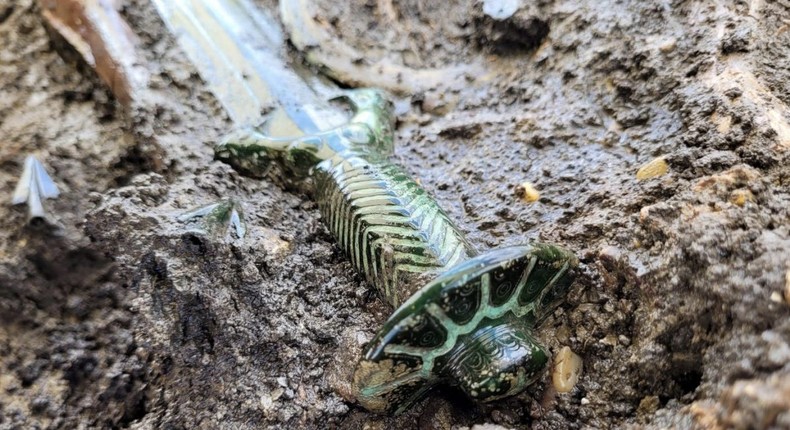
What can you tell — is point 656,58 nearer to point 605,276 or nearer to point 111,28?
point 605,276

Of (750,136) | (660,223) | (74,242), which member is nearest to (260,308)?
(74,242)

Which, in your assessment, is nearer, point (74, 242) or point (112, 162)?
point (74, 242)

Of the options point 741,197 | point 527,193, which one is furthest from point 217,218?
point 741,197

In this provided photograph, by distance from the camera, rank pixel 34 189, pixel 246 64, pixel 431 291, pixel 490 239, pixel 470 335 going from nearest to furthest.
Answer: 1. pixel 431 291
2. pixel 470 335
3. pixel 490 239
4. pixel 34 189
5. pixel 246 64

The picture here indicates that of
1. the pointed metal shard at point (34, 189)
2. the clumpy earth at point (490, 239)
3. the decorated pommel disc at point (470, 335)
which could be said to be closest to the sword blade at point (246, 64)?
the clumpy earth at point (490, 239)

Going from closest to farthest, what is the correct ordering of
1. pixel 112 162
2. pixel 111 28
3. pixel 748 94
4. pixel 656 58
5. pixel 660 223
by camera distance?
1. pixel 660 223
2. pixel 748 94
3. pixel 656 58
4. pixel 112 162
5. pixel 111 28

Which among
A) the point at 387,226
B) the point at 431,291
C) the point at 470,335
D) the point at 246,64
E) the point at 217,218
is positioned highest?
the point at 246,64

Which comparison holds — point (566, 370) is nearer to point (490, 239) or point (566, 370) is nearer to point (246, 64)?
point (490, 239)
